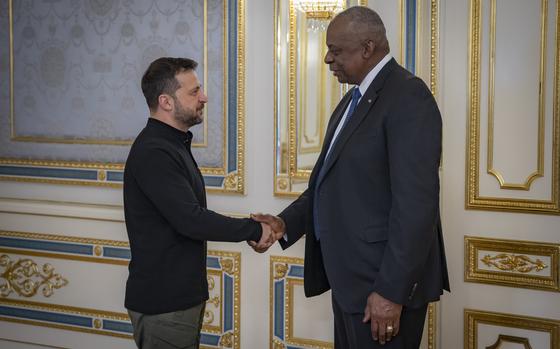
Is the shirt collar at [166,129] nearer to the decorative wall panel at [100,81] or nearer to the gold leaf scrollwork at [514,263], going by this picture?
the decorative wall panel at [100,81]

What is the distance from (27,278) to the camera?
163 inches

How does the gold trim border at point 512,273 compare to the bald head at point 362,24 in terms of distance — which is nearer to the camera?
the bald head at point 362,24

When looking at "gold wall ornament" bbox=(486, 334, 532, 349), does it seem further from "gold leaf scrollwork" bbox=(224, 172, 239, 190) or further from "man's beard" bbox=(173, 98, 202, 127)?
"man's beard" bbox=(173, 98, 202, 127)

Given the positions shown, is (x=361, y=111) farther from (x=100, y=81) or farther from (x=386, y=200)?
(x=100, y=81)

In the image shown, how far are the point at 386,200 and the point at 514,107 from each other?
113cm

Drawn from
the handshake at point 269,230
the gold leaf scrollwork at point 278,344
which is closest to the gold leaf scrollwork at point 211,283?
the gold leaf scrollwork at point 278,344

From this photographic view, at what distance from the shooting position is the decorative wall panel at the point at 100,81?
3590mm

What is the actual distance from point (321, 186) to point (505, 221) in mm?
1135

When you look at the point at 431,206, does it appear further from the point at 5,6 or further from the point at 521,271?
the point at 5,6

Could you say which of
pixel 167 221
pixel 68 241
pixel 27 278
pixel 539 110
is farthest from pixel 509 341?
pixel 27 278

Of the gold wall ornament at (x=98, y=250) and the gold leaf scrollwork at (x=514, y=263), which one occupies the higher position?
the gold leaf scrollwork at (x=514, y=263)

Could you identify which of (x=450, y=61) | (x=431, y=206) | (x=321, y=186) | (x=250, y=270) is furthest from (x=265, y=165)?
(x=431, y=206)

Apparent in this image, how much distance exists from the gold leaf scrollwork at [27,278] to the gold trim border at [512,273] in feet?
6.96

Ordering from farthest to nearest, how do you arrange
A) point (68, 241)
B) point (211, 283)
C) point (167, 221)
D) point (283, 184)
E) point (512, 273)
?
point (68, 241), point (211, 283), point (283, 184), point (512, 273), point (167, 221)
